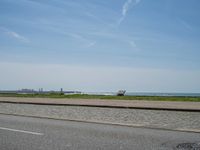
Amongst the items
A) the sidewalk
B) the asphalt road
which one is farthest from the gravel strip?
the asphalt road

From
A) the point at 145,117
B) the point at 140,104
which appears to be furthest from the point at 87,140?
the point at 140,104

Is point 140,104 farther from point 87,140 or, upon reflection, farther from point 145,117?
point 87,140

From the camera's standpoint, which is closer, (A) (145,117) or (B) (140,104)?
(A) (145,117)

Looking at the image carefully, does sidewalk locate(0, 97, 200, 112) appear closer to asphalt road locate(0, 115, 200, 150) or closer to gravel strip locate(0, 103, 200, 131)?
gravel strip locate(0, 103, 200, 131)

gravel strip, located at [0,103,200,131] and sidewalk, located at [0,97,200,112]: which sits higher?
sidewalk, located at [0,97,200,112]

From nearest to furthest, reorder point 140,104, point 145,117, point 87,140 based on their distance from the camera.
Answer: point 87,140
point 145,117
point 140,104

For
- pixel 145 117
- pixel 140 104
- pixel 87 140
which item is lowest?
pixel 87 140

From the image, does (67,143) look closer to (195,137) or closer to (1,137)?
(1,137)

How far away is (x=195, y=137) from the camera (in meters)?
9.00

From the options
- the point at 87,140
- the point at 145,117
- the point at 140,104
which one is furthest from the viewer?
the point at 140,104

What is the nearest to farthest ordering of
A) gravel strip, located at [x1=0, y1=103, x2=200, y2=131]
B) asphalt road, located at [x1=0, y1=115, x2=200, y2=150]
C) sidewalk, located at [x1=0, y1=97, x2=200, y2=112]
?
asphalt road, located at [x1=0, y1=115, x2=200, y2=150]
gravel strip, located at [x1=0, y1=103, x2=200, y2=131]
sidewalk, located at [x1=0, y1=97, x2=200, y2=112]

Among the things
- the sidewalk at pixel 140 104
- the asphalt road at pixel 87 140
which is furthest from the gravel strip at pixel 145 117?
the asphalt road at pixel 87 140

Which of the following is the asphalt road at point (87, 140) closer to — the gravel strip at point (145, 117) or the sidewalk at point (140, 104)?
the gravel strip at point (145, 117)

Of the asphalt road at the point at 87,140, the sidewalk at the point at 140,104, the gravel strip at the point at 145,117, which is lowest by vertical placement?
the asphalt road at the point at 87,140
